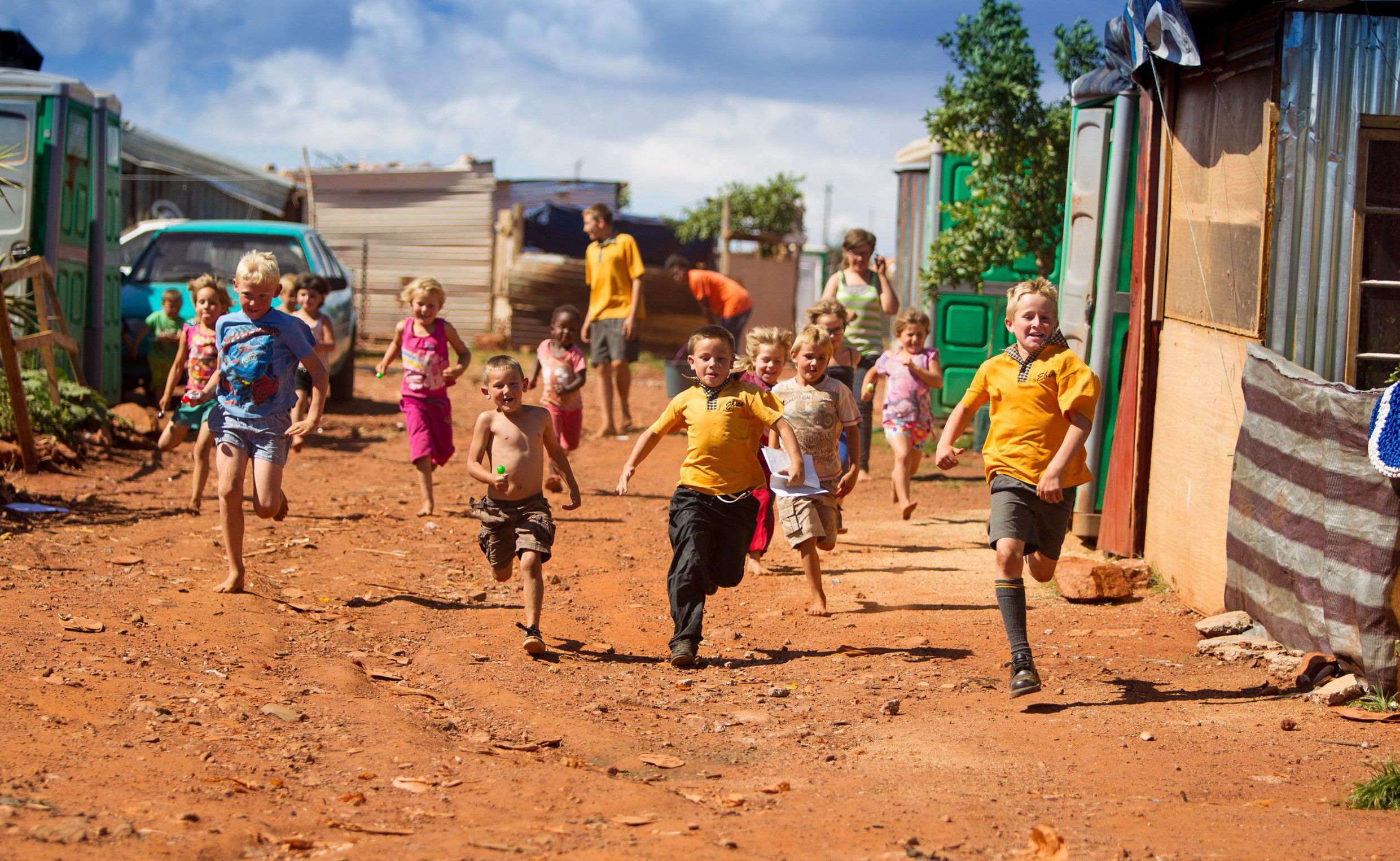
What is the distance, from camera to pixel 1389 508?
5.23m

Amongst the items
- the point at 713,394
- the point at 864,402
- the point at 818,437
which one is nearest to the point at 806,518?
the point at 818,437

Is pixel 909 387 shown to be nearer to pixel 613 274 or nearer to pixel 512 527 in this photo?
pixel 512 527

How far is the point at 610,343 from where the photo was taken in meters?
13.0

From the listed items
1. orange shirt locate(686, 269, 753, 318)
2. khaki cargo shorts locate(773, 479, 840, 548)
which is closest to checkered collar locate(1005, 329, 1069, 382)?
khaki cargo shorts locate(773, 479, 840, 548)

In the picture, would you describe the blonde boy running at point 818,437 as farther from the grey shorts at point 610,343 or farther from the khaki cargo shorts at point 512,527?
the grey shorts at point 610,343

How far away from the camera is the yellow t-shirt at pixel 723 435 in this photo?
619 cm

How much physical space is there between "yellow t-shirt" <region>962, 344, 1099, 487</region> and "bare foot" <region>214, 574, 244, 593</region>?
3715 mm

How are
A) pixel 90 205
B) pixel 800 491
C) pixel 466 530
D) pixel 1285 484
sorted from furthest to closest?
pixel 90 205 → pixel 466 530 → pixel 800 491 → pixel 1285 484

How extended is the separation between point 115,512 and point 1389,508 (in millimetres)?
7258

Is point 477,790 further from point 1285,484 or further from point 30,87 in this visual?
point 30,87

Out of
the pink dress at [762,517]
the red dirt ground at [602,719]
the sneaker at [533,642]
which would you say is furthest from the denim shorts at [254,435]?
the pink dress at [762,517]

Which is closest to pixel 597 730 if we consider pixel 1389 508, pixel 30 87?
pixel 1389 508

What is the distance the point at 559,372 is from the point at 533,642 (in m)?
3.89

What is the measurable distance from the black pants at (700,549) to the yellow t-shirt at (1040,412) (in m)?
1.16
